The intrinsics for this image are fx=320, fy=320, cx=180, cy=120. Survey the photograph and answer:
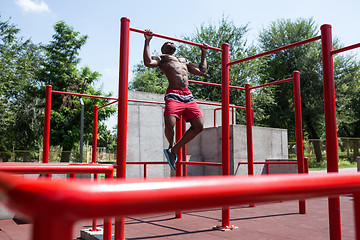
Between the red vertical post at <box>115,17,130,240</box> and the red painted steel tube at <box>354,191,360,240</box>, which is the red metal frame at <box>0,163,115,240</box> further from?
the red painted steel tube at <box>354,191,360,240</box>

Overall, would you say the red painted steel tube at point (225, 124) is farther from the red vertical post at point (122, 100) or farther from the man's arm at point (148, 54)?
the red vertical post at point (122, 100)

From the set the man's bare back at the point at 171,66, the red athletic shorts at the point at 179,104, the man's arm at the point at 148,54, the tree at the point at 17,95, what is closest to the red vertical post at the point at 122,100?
the man's arm at the point at 148,54

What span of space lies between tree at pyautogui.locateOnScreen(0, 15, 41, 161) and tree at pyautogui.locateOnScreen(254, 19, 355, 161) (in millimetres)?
13853

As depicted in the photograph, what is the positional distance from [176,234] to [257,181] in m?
3.08

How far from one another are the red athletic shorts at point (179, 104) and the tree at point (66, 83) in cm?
1452

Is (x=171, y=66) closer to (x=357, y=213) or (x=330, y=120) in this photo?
(x=330, y=120)

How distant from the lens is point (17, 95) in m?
23.0

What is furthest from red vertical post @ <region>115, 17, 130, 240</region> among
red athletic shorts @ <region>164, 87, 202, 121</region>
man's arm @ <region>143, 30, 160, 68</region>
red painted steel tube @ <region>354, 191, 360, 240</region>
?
red painted steel tube @ <region>354, 191, 360, 240</region>

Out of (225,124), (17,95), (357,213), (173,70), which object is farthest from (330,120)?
(17,95)

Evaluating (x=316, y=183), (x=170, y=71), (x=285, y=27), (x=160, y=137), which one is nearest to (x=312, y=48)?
(x=285, y=27)

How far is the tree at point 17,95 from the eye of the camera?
16250 millimetres

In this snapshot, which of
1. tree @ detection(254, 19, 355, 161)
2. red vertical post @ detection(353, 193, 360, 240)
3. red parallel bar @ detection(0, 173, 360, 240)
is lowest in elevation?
red vertical post @ detection(353, 193, 360, 240)

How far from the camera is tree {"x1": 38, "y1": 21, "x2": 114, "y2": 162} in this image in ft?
57.8

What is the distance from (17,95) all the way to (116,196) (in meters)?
25.4
